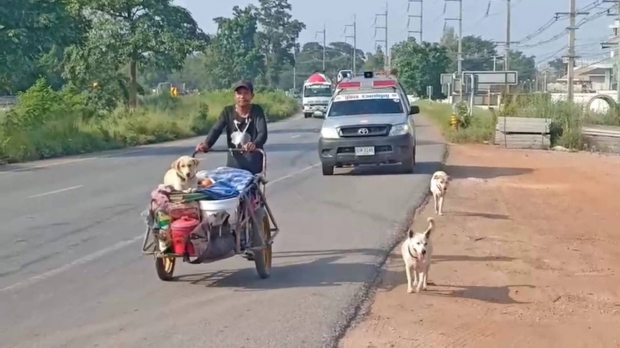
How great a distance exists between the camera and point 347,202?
50.5 ft

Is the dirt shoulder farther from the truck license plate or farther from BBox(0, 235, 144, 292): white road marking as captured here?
BBox(0, 235, 144, 292): white road marking

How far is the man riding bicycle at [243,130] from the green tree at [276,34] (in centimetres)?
9305

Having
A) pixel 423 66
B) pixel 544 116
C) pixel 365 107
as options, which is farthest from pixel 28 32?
pixel 423 66

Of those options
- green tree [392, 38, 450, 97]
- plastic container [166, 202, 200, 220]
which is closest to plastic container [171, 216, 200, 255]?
plastic container [166, 202, 200, 220]

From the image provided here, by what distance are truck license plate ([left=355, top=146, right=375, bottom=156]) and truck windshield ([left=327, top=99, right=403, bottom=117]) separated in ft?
4.63

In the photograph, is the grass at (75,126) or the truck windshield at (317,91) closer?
the grass at (75,126)

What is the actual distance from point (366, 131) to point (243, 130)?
10.6 meters

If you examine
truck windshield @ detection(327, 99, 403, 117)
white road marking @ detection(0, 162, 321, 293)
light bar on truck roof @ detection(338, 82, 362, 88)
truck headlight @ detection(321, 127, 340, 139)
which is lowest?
white road marking @ detection(0, 162, 321, 293)

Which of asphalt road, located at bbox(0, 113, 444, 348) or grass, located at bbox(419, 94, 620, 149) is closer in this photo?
asphalt road, located at bbox(0, 113, 444, 348)

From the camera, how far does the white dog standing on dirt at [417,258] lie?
8.45 m

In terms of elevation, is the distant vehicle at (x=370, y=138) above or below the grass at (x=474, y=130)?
above

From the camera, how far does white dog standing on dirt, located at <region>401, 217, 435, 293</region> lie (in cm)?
845

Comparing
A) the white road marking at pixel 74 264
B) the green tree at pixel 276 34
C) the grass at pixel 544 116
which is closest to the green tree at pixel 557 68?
the green tree at pixel 276 34

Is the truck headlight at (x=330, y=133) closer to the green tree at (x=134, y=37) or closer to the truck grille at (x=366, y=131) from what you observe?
the truck grille at (x=366, y=131)
